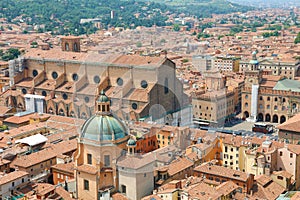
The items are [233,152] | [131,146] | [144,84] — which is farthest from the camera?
[144,84]

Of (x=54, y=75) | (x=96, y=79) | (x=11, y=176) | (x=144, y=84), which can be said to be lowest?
(x=11, y=176)

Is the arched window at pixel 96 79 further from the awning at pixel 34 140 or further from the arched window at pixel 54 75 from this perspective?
the awning at pixel 34 140

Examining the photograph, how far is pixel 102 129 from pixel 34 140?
261 inches

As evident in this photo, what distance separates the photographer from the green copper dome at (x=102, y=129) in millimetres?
15617

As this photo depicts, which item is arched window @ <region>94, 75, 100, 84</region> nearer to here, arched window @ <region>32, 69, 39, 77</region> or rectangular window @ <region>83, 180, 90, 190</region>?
arched window @ <region>32, 69, 39, 77</region>

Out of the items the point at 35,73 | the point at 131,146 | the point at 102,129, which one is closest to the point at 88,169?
the point at 102,129

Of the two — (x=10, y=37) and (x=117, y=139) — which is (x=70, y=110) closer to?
(x=117, y=139)

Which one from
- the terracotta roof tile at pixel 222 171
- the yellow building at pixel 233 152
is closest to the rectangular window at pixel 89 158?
the terracotta roof tile at pixel 222 171

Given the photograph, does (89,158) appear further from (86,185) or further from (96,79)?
(96,79)

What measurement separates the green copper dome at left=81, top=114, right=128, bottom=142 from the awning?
5.49 meters

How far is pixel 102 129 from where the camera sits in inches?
615

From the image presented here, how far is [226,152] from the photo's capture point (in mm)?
20438

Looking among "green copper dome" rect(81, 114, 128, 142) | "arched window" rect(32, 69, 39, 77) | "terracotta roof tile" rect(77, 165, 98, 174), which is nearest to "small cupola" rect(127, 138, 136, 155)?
"green copper dome" rect(81, 114, 128, 142)

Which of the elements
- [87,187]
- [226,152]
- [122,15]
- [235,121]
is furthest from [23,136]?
[122,15]
